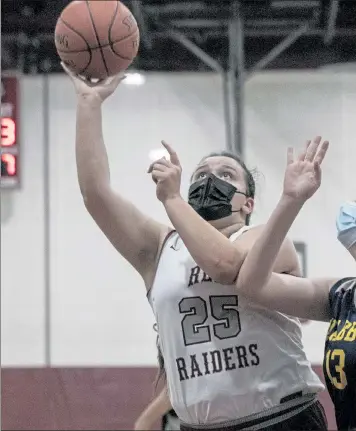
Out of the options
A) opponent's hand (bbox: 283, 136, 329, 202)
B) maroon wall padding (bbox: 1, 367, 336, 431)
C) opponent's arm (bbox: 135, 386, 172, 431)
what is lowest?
maroon wall padding (bbox: 1, 367, 336, 431)

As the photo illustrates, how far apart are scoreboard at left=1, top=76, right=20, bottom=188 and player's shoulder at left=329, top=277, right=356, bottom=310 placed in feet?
7.67

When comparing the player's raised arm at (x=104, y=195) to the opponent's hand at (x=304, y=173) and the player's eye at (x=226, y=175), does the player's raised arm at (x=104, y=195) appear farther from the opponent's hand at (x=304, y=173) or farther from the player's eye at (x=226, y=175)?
the opponent's hand at (x=304, y=173)

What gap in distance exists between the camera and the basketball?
4.68ft

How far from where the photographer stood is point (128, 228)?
1477 millimetres

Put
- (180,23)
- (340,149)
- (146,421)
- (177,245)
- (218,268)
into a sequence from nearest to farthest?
(218,268), (177,245), (146,421), (340,149), (180,23)

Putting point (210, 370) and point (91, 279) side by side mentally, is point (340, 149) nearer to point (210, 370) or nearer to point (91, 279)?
point (91, 279)

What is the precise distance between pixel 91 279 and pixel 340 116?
1.52 m

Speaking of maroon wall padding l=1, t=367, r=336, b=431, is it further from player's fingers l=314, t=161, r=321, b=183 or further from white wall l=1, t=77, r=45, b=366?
player's fingers l=314, t=161, r=321, b=183

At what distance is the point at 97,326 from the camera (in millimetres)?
3896

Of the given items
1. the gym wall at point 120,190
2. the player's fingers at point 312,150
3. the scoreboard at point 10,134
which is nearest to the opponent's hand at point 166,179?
the player's fingers at point 312,150

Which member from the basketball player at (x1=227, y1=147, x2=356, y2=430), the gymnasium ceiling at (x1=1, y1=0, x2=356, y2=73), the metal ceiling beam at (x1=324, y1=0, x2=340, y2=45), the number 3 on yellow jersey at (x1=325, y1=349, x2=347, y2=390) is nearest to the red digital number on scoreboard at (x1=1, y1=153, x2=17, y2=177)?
the gymnasium ceiling at (x1=1, y1=0, x2=356, y2=73)

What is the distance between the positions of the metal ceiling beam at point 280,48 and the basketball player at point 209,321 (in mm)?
2449

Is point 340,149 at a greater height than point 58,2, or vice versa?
point 58,2

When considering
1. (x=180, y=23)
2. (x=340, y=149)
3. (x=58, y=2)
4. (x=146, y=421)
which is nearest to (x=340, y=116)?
(x=340, y=149)
